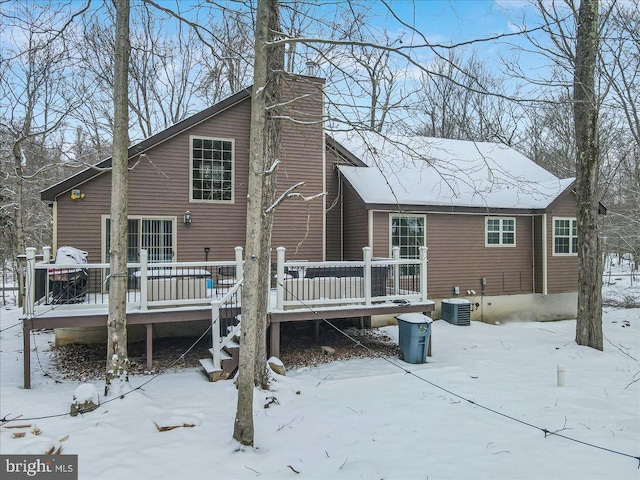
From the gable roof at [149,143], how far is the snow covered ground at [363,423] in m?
3.42

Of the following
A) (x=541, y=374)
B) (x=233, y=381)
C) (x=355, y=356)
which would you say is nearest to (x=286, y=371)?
(x=233, y=381)

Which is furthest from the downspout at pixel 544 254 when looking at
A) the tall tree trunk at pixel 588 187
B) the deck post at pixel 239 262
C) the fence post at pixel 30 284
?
the fence post at pixel 30 284

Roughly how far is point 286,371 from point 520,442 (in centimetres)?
398

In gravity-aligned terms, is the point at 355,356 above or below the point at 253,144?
below

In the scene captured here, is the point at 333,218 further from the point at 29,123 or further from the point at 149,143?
the point at 29,123

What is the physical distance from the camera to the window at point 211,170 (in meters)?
10.5

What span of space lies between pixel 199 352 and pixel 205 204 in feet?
11.8

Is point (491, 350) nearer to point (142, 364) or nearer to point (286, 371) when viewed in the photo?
point (286, 371)

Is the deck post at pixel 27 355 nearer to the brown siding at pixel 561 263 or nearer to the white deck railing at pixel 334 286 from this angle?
the white deck railing at pixel 334 286

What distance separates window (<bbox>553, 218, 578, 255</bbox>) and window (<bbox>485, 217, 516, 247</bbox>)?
53.2 inches

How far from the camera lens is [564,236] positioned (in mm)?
13812

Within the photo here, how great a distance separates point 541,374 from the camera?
295 inches

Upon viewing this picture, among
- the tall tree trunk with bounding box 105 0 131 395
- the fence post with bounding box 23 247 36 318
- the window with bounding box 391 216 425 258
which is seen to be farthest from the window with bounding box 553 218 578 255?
the fence post with bounding box 23 247 36 318

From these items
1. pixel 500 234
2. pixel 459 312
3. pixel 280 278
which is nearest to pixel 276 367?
pixel 280 278
